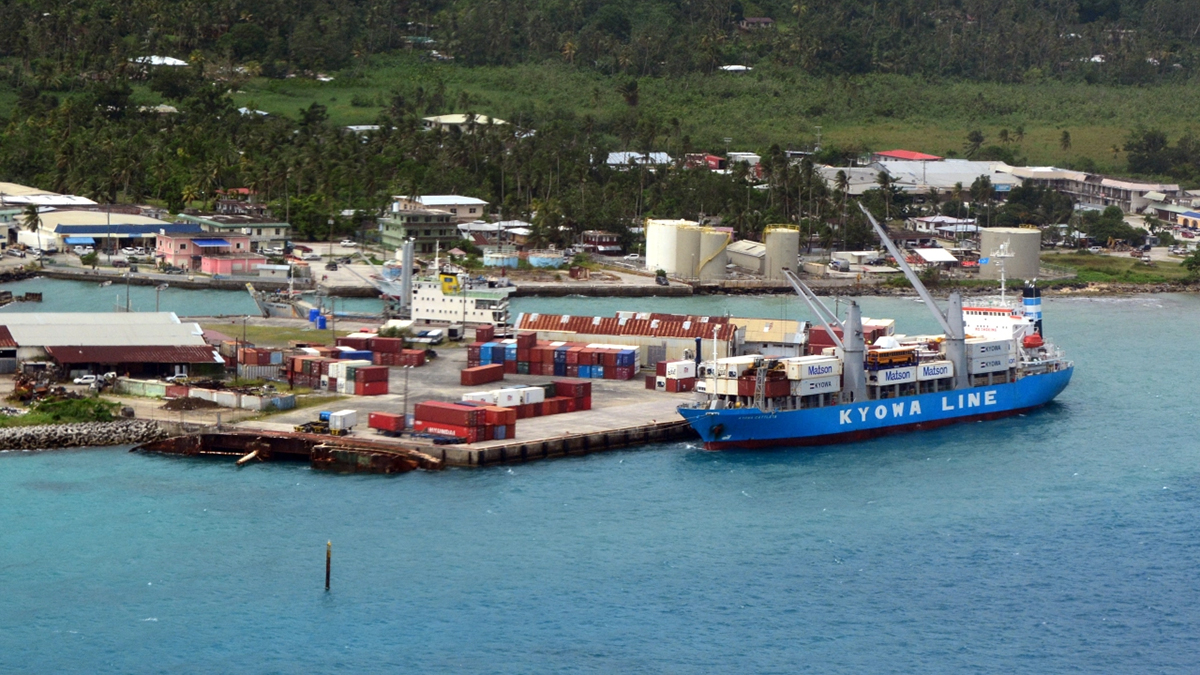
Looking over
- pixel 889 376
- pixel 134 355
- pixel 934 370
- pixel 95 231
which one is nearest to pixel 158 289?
pixel 134 355

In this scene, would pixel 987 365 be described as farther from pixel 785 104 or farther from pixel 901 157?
pixel 785 104

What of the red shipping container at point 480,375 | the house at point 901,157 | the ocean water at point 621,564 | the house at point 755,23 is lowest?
the ocean water at point 621,564

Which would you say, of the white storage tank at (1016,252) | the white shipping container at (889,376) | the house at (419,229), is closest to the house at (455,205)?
the house at (419,229)

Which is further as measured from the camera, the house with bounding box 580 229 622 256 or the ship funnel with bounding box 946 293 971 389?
the house with bounding box 580 229 622 256

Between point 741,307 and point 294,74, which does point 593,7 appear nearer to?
point 294,74

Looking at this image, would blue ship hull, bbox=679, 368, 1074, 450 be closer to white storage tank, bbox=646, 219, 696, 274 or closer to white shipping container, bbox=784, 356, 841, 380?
white shipping container, bbox=784, 356, 841, 380

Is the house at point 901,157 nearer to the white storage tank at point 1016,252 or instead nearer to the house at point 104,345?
the white storage tank at point 1016,252

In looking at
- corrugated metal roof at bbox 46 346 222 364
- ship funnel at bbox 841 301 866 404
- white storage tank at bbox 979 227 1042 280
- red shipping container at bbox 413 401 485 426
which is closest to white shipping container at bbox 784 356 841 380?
ship funnel at bbox 841 301 866 404
